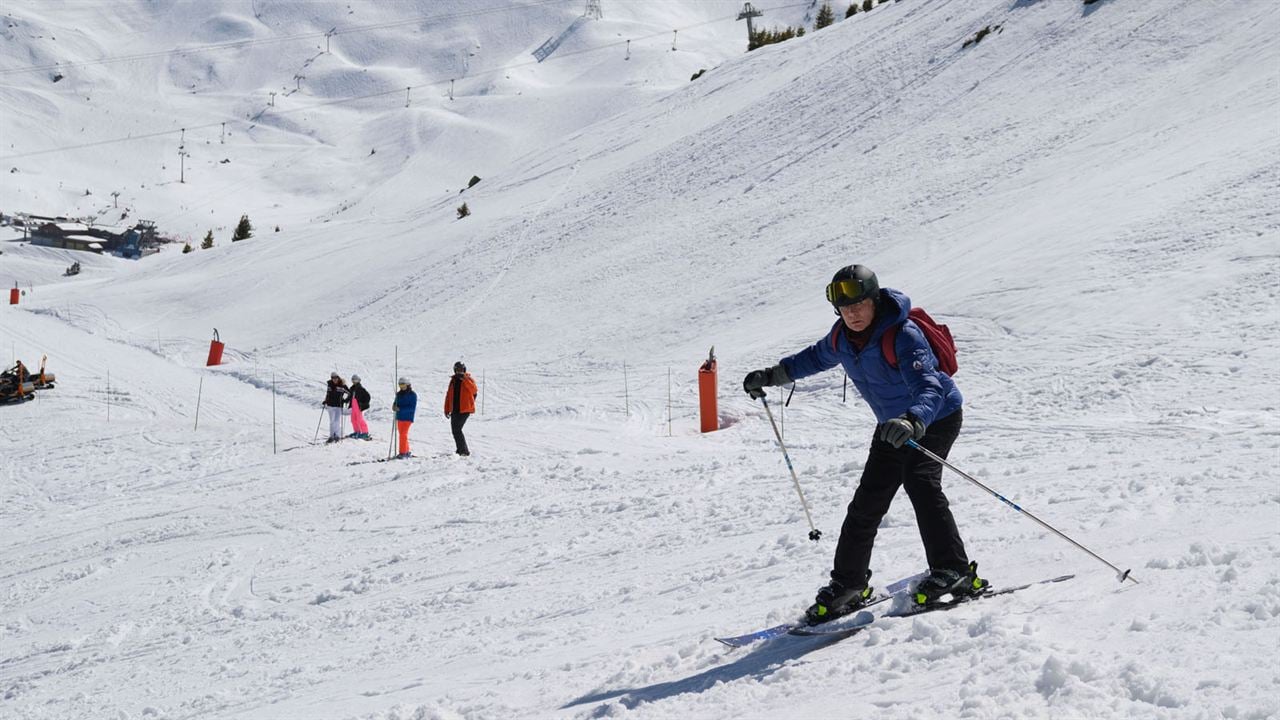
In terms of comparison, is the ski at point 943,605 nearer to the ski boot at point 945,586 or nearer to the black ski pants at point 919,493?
the ski boot at point 945,586

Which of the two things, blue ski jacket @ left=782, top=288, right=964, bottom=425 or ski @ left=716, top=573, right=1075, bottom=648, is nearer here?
blue ski jacket @ left=782, top=288, right=964, bottom=425

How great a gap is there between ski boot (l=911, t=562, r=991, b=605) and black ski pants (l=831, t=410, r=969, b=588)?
38mm

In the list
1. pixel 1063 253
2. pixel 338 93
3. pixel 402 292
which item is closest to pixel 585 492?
pixel 1063 253

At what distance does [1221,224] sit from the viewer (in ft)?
54.0

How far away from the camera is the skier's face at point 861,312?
492 cm

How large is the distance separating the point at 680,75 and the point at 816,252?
275ft

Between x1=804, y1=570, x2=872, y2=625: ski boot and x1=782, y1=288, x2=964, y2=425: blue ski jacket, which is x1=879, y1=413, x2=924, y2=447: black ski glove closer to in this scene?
x1=782, y1=288, x2=964, y2=425: blue ski jacket

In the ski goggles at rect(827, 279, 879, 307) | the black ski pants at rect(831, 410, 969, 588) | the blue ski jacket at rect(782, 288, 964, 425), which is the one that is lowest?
the black ski pants at rect(831, 410, 969, 588)

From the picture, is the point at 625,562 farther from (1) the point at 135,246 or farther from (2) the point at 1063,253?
(1) the point at 135,246

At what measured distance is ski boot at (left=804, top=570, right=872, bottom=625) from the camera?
5.36 metres

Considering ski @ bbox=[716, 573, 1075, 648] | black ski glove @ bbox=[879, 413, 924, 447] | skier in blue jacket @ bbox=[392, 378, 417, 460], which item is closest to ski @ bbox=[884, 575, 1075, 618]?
ski @ bbox=[716, 573, 1075, 648]

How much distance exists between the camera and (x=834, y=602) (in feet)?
17.6

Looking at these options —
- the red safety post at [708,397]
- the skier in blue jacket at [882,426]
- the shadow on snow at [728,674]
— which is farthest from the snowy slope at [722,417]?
the red safety post at [708,397]

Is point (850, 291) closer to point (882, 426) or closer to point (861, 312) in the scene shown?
point (861, 312)
